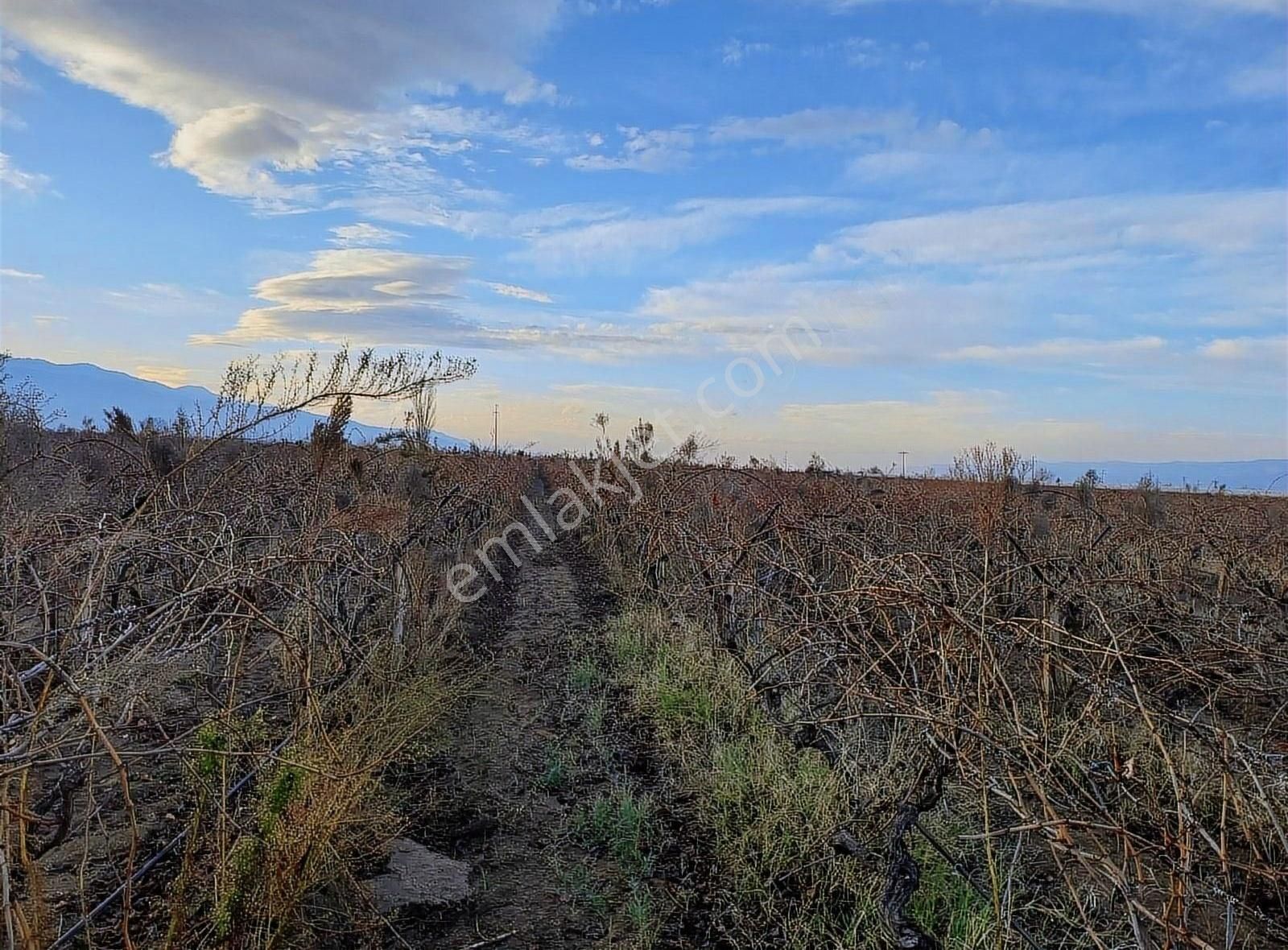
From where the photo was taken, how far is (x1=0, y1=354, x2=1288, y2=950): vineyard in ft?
7.45

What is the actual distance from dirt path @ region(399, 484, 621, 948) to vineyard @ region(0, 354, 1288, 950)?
0.14ft

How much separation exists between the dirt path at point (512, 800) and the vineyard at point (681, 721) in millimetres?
44

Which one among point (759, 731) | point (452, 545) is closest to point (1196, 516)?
point (759, 731)

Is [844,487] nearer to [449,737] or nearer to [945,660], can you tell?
[449,737]

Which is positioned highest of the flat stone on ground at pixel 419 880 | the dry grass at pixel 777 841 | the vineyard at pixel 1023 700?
the vineyard at pixel 1023 700

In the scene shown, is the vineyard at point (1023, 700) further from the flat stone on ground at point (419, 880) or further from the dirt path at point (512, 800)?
the flat stone on ground at point (419, 880)

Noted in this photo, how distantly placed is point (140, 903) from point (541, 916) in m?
1.62

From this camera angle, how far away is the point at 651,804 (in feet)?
14.7

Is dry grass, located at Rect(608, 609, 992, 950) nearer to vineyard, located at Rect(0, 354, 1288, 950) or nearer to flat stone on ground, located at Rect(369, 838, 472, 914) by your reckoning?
vineyard, located at Rect(0, 354, 1288, 950)

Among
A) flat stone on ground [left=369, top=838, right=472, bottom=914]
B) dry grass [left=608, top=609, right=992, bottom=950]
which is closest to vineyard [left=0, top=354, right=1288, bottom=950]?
dry grass [left=608, top=609, right=992, bottom=950]

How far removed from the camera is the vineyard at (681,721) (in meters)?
2.27

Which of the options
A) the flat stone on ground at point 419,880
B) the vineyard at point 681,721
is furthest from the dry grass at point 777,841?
the flat stone on ground at point 419,880

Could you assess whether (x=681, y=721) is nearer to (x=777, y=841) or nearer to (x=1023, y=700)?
(x=777, y=841)

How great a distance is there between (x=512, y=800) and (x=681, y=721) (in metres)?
1.38
